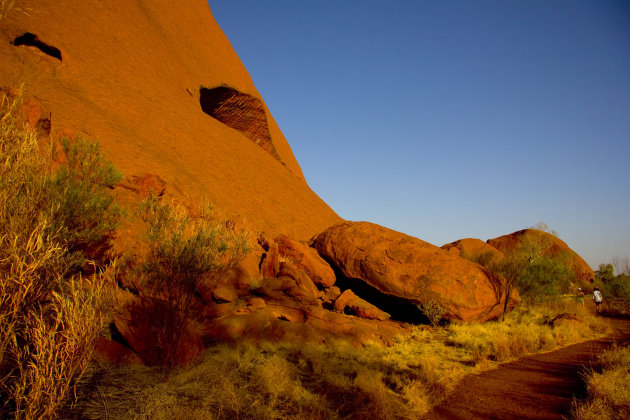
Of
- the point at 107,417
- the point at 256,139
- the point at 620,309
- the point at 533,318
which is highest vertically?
the point at 256,139

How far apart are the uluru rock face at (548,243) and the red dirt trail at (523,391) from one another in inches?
897

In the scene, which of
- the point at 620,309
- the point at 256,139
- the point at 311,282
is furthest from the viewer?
the point at 256,139

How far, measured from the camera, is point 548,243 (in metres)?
27.7

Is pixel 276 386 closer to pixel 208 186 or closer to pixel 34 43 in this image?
pixel 208 186

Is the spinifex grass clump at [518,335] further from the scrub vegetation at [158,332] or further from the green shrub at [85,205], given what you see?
the green shrub at [85,205]

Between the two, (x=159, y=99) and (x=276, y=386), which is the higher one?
(x=159, y=99)

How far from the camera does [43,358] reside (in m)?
3.32

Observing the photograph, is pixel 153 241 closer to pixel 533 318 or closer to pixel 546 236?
pixel 533 318

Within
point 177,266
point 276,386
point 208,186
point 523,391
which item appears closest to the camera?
point 276,386

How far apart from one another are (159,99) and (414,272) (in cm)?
1992

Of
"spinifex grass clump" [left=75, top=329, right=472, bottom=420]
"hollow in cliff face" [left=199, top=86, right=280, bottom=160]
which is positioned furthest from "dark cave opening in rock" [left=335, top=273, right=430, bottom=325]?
"hollow in cliff face" [left=199, top=86, right=280, bottom=160]

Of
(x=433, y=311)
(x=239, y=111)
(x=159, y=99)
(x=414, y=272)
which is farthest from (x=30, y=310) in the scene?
(x=239, y=111)

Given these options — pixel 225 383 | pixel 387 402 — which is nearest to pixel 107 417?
pixel 225 383

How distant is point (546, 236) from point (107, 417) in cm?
3528
